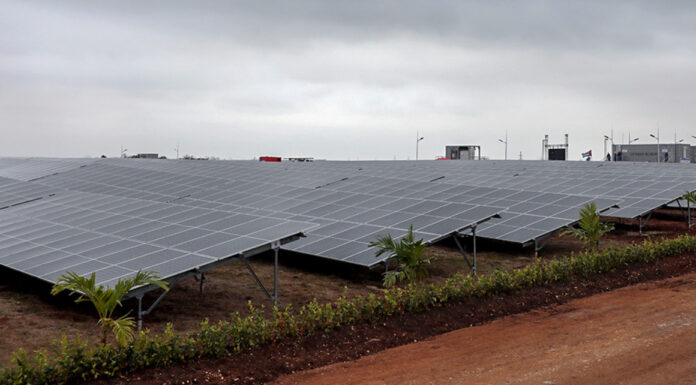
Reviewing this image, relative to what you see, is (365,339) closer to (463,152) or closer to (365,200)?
(365,200)

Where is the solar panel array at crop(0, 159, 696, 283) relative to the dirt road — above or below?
above

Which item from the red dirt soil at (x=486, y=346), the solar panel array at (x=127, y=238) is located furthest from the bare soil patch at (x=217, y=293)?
the red dirt soil at (x=486, y=346)

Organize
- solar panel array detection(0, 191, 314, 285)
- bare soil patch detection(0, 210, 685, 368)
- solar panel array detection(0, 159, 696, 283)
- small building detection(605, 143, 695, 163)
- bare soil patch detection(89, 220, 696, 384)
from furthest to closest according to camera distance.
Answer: small building detection(605, 143, 695, 163) < solar panel array detection(0, 159, 696, 283) < solar panel array detection(0, 191, 314, 285) < bare soil patch detection(0, 210, 685, 368) < bare soil patch detection(89, 220, 696, 384)

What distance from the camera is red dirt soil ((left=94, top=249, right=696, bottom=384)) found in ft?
33.7

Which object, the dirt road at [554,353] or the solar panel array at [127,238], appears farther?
the solar panel array at [127,238]

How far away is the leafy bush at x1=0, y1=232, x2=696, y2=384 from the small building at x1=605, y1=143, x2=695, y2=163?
230 feet

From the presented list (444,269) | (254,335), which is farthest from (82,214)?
(444,269)

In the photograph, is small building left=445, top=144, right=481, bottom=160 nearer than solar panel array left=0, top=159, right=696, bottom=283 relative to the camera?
No

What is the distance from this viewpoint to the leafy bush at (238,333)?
32.0 feet

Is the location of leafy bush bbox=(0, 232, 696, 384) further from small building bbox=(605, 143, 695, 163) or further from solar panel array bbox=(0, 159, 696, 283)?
small building bbox=(605, 143, 695, 163)

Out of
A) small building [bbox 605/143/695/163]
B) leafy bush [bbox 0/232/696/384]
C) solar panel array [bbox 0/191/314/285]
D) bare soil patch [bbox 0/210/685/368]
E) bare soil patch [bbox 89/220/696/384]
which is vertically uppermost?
small building [bbox 605/143/695/163]

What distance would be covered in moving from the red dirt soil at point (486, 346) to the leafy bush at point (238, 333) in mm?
267

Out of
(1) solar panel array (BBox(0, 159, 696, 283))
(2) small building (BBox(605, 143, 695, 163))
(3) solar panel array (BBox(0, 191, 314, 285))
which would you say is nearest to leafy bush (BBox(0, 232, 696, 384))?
(3) solar panel array (BBox(0, 191, 314, 285))

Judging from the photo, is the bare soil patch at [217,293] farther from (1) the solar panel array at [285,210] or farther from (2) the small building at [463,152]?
(2) the small building at [463,152]
